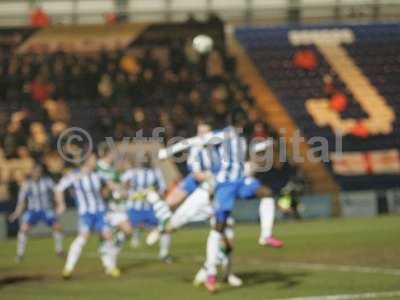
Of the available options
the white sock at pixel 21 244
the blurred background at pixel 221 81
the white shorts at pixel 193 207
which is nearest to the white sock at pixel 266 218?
the white shorts at pixel 193 207

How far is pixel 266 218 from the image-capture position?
1410 cm

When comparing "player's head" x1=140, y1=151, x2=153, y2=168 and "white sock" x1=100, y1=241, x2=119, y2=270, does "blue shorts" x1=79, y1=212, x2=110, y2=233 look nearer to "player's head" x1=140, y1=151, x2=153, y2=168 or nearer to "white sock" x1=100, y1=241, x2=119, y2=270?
"white sock" x1=100, y1=241, x2=119, y2=270

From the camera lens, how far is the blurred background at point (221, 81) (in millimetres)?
31469

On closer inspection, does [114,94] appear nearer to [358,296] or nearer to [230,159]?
[230,159]

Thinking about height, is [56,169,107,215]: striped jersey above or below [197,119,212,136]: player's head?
below

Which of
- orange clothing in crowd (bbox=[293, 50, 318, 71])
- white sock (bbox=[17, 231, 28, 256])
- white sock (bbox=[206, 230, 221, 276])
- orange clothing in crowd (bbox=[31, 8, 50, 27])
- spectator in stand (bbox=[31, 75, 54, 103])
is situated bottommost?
white sock (bbox=[17, 231, 28, 256])

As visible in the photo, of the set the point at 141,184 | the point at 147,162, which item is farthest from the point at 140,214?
the point at 147,162

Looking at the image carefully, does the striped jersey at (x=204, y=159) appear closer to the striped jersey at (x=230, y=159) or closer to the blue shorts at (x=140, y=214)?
the striped jersey at (x=230, y=159)

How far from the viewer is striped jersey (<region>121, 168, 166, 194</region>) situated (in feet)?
75.6

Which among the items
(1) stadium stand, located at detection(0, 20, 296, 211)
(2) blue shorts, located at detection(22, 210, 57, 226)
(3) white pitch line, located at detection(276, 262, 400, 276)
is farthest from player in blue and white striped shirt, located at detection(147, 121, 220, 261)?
(1) stadium stand, located at detection(0, 20, 296, 211)

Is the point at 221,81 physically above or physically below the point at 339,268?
above

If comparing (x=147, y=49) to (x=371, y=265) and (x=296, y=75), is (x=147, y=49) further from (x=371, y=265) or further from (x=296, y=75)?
(x=371, y=265)

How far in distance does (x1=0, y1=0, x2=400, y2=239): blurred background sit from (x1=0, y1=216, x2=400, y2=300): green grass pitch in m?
6.36

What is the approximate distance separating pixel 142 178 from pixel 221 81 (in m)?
12.0
